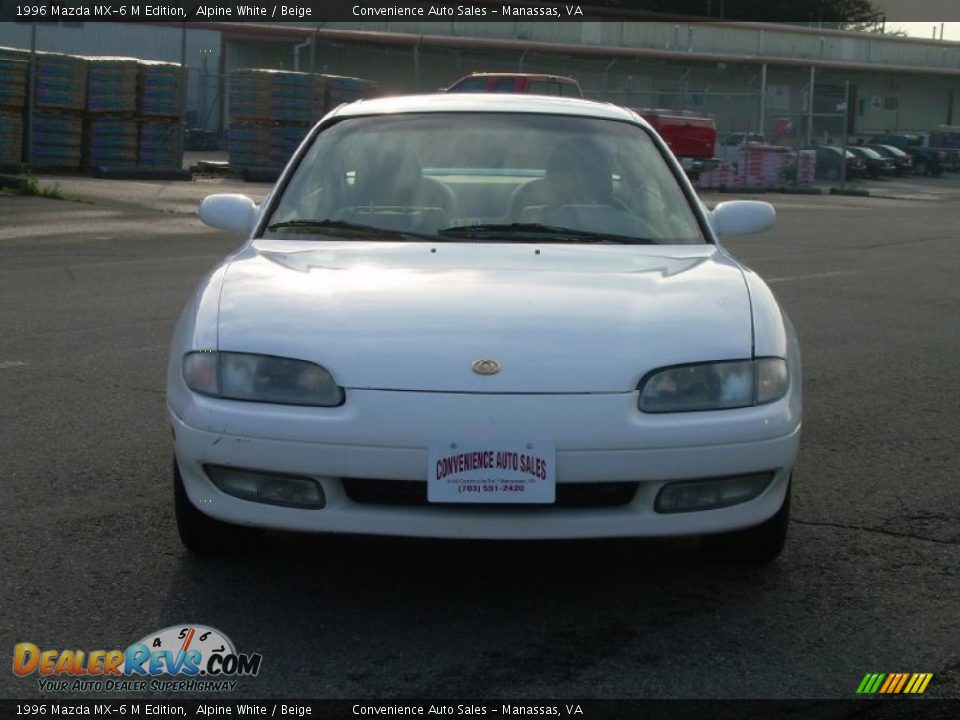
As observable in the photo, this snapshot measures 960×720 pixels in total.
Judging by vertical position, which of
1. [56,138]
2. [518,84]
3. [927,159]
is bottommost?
[56,138]

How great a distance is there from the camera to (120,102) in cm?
2397

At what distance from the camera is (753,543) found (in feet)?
13.7

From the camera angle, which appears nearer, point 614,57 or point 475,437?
point 475,437

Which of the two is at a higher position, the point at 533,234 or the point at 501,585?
the point at 533,234

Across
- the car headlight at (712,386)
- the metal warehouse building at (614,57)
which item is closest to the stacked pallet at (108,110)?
the metal warehouse building at (614,57)

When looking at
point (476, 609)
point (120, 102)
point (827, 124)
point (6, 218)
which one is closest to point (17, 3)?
point (120, 102)

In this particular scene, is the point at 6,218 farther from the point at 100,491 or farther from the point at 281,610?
the point at 281,610

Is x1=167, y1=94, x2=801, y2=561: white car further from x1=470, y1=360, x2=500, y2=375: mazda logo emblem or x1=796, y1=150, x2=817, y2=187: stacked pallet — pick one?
x1=796, y1=150, x2=817, y2=187: stacked pallet

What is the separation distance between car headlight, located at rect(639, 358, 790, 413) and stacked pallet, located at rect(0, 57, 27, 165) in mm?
19970

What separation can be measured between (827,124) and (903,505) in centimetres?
5485

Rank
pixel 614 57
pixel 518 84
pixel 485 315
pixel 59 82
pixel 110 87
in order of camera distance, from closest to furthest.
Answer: pixel 485 315
pixel 59 82
pixel 110 87
pixel 518 84
pixel 614 57

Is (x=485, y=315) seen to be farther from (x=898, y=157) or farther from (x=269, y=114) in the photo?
(x=898, y=157)

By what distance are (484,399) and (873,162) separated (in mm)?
46280

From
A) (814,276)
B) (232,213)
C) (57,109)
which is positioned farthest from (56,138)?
Result: (232,213)
